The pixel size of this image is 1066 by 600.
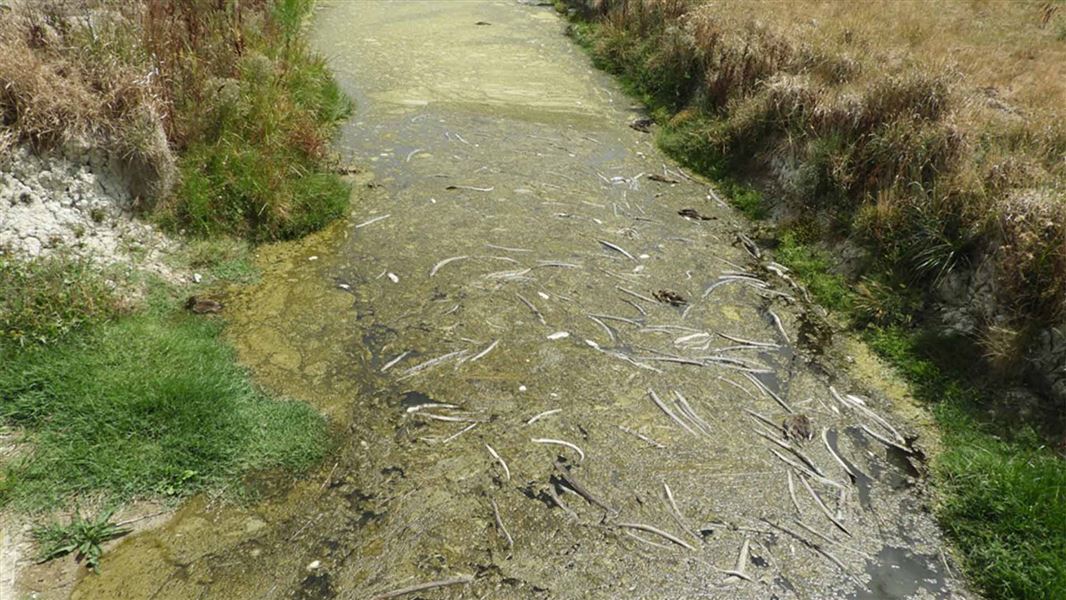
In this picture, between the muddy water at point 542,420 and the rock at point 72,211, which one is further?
the rock at point 72,211

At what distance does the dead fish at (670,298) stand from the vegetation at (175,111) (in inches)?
115

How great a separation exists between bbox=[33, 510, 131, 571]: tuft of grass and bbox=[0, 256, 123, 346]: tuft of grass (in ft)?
4.07

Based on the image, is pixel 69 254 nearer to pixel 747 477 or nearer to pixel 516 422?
pixel 516 422

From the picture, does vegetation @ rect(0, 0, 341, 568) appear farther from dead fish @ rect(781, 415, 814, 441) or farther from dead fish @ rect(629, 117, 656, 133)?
dead fish @ rect(629, 117, 656, 133)

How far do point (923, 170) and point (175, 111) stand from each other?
6239mm

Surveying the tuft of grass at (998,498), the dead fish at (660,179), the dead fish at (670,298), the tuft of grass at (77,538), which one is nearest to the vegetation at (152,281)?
the tuft of grass at (77,538)

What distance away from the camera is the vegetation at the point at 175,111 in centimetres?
481

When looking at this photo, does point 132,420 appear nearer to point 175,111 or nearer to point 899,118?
point 175,111

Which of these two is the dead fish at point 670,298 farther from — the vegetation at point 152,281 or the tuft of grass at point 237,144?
the tuft of grass at point 237,144

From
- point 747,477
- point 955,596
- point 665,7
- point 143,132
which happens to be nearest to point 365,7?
point 665,7

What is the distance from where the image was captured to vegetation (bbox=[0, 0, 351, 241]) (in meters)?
4.81

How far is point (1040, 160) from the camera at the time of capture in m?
5.25

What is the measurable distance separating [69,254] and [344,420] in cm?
Answer: 227

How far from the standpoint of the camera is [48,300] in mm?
4043
